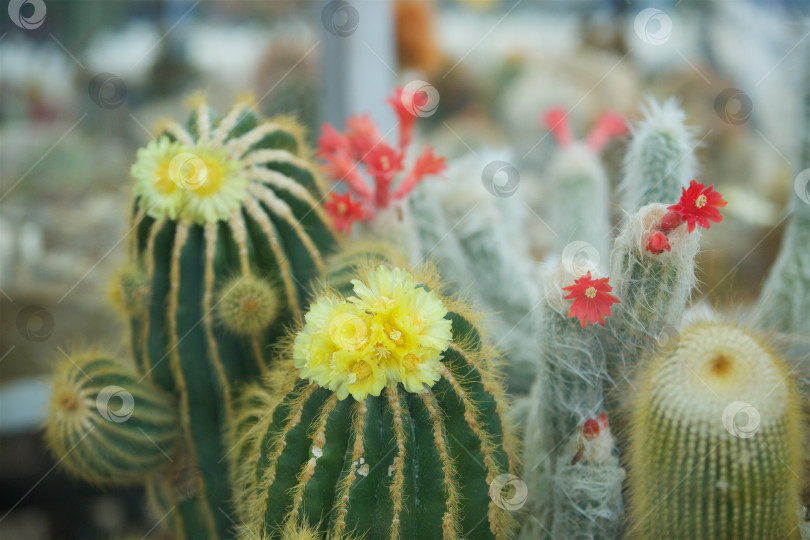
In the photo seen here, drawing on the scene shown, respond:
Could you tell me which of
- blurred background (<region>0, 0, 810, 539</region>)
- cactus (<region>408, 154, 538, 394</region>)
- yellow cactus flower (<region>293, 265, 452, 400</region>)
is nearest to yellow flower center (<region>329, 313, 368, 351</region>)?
yellow cactus flower (<region>293, 265, 452, 400</region>)

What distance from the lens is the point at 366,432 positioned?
0.58m

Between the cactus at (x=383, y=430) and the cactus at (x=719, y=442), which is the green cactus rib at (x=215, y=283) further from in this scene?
the cactus at (x=719, y=442)

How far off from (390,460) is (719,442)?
268 mm

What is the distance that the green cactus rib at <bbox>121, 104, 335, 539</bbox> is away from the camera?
76cm

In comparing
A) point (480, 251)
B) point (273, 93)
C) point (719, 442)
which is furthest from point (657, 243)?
point (273, 93)

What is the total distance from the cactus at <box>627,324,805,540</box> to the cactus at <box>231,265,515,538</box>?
14cm

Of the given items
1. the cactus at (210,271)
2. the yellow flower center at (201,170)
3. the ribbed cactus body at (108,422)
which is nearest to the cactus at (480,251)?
the cactus at (210,271)

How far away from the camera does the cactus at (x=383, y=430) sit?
579mm

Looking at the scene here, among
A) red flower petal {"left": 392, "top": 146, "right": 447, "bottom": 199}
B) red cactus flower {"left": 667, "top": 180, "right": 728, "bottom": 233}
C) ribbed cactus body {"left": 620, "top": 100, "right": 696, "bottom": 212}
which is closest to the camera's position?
red cactus flower {"left": 667, "top": 180, "right": 728, "bottom": 233}

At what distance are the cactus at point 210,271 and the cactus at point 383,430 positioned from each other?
0.17 meters

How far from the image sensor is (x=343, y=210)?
82cm

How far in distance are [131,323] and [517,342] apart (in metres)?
0.47

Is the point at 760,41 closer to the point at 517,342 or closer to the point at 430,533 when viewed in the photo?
the point at 517,342

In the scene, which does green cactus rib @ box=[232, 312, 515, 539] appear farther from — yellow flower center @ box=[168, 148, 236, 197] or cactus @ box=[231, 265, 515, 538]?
yellow flower center @ box=[168, 148, 236, 197]
